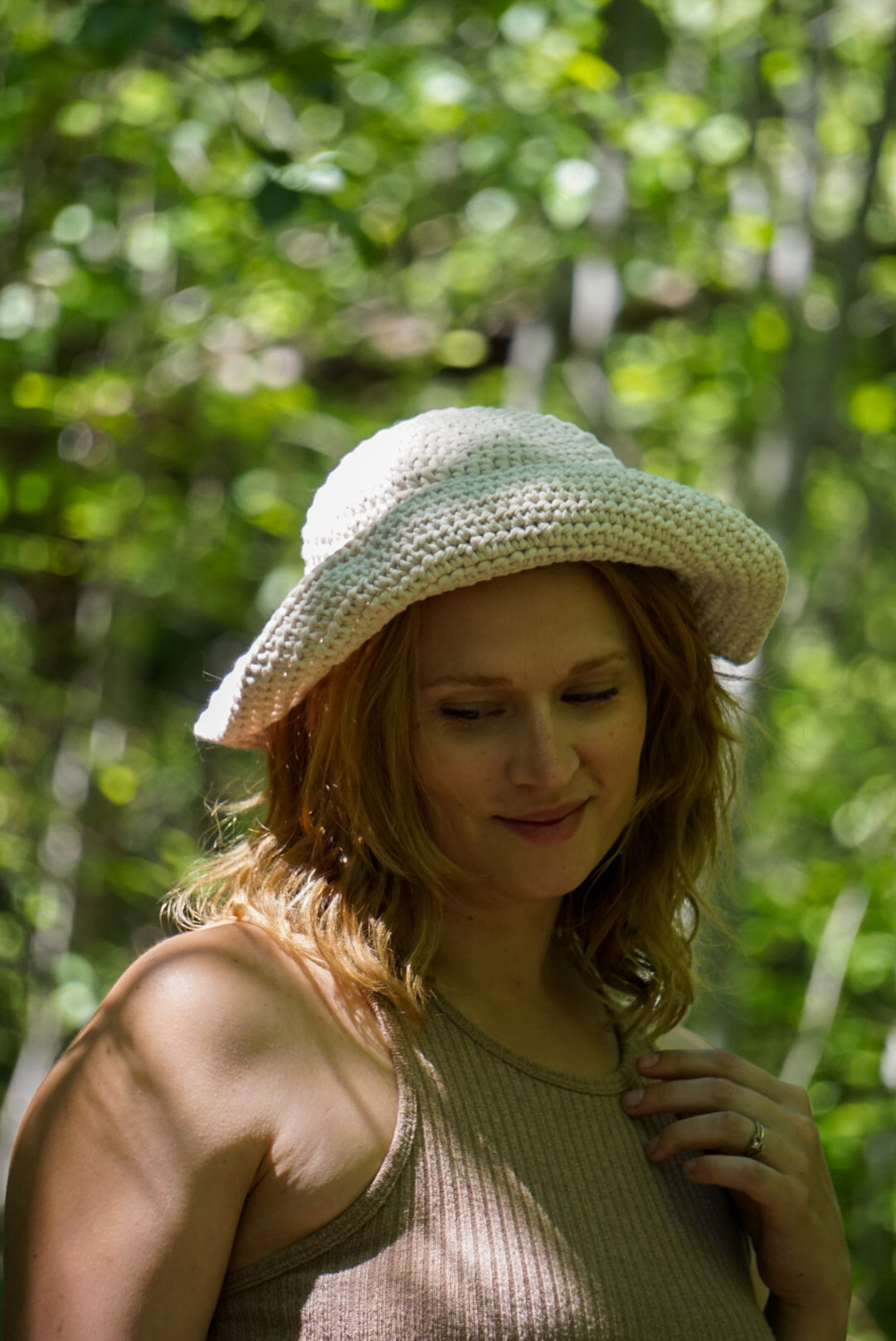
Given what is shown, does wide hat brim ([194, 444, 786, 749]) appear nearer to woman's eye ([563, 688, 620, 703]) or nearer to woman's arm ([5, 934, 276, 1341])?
woman's eye ([563, 688, 620, 703])

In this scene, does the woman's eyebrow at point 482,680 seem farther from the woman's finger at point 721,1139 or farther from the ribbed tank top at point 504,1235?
the woman's finger at point 721,1139

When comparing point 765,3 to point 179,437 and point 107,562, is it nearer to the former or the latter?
point 179,437

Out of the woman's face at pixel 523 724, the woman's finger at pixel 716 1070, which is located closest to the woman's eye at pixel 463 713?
the woman's face at pixel 523 724

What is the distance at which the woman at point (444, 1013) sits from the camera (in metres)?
1.39

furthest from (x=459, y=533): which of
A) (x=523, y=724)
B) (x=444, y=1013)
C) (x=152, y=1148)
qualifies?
(x=152, y=1148)

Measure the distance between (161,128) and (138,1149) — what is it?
135 inches

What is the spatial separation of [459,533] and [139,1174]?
0.73 meters

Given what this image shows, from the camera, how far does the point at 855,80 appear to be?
16.4ft

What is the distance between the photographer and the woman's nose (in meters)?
1.57

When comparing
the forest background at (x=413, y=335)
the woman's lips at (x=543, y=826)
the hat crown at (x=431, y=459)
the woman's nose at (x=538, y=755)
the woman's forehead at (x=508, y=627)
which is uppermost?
the hat crown at (x=431, y=459)

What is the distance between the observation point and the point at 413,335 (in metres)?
5.45

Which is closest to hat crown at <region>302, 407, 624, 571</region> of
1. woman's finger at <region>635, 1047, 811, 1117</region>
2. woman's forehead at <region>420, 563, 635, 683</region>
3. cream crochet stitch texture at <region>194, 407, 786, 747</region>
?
cream crochet stitch texture at <region>194, 407, 786, 747</region>

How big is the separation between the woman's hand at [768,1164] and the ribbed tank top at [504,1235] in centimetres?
4

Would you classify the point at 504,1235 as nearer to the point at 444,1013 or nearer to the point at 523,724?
the point at 444,1013
